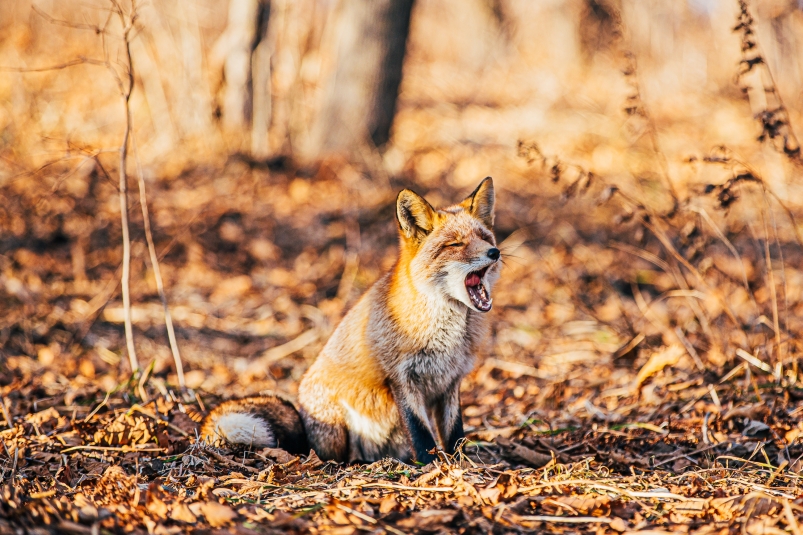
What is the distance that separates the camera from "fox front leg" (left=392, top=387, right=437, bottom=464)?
4402mm

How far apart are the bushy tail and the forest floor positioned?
13cm

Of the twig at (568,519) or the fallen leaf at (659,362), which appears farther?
the fallen leaf at (659,362)

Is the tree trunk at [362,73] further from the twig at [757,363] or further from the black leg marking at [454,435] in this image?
the black leg marking at [454,435]

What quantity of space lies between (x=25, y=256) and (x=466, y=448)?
698 cm

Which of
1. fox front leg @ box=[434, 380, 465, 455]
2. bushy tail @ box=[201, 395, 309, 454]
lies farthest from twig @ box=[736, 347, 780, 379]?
bushy tail @ box=[201, 395, 309, 454]

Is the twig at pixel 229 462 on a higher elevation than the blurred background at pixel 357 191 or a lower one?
lower

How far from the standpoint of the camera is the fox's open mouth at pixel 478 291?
4.44 metres

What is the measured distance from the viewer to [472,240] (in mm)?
4434

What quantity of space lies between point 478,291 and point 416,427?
998mm

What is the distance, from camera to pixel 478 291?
453cm

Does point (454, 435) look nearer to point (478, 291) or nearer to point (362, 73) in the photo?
point (478, 291)

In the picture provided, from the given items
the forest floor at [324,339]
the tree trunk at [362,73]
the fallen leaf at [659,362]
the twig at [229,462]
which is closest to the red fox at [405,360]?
the twig at [229,462]

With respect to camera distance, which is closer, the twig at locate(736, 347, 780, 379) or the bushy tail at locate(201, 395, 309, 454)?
the bushy tail at locate(201, 395, 309, 454)

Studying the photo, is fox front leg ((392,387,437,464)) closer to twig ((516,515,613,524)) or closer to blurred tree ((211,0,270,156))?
twig ((516,515,613,524))
